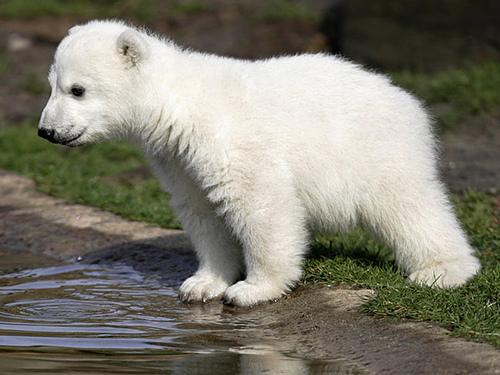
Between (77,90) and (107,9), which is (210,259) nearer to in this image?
(77,90)

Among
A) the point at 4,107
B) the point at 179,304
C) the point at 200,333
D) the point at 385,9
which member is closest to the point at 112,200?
the point at 179,304

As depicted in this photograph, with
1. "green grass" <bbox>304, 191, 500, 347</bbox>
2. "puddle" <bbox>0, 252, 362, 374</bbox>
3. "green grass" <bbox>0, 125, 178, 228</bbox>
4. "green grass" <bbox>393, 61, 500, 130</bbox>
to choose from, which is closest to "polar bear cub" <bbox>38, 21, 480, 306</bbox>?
"green grass" <bbox>304, 191, 500, 347</bbox>

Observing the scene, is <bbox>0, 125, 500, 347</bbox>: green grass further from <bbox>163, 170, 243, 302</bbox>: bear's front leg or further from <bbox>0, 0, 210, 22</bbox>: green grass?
<bbox>0, 0, 210, 22</bbox>: green grass

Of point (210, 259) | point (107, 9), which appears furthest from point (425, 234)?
point (107, 9)

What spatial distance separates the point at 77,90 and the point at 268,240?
1.43 metres

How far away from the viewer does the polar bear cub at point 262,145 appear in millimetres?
6461

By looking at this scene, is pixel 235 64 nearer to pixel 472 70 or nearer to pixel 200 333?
pixel 200 333

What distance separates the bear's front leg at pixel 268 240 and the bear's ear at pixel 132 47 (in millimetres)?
1005

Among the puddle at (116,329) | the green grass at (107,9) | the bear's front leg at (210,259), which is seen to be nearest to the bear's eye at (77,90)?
the bear's front leg at (210,259)

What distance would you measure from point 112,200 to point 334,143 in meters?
3.38

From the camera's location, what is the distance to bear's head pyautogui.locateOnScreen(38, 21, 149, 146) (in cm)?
649

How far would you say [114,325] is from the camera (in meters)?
6.16

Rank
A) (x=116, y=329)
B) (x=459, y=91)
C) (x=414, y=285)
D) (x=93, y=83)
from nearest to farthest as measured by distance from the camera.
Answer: (x=116, y=329) < (x=414, y=285) < (x=93, y=83) < (x=459, y=91)

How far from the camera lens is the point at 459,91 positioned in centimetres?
1290
